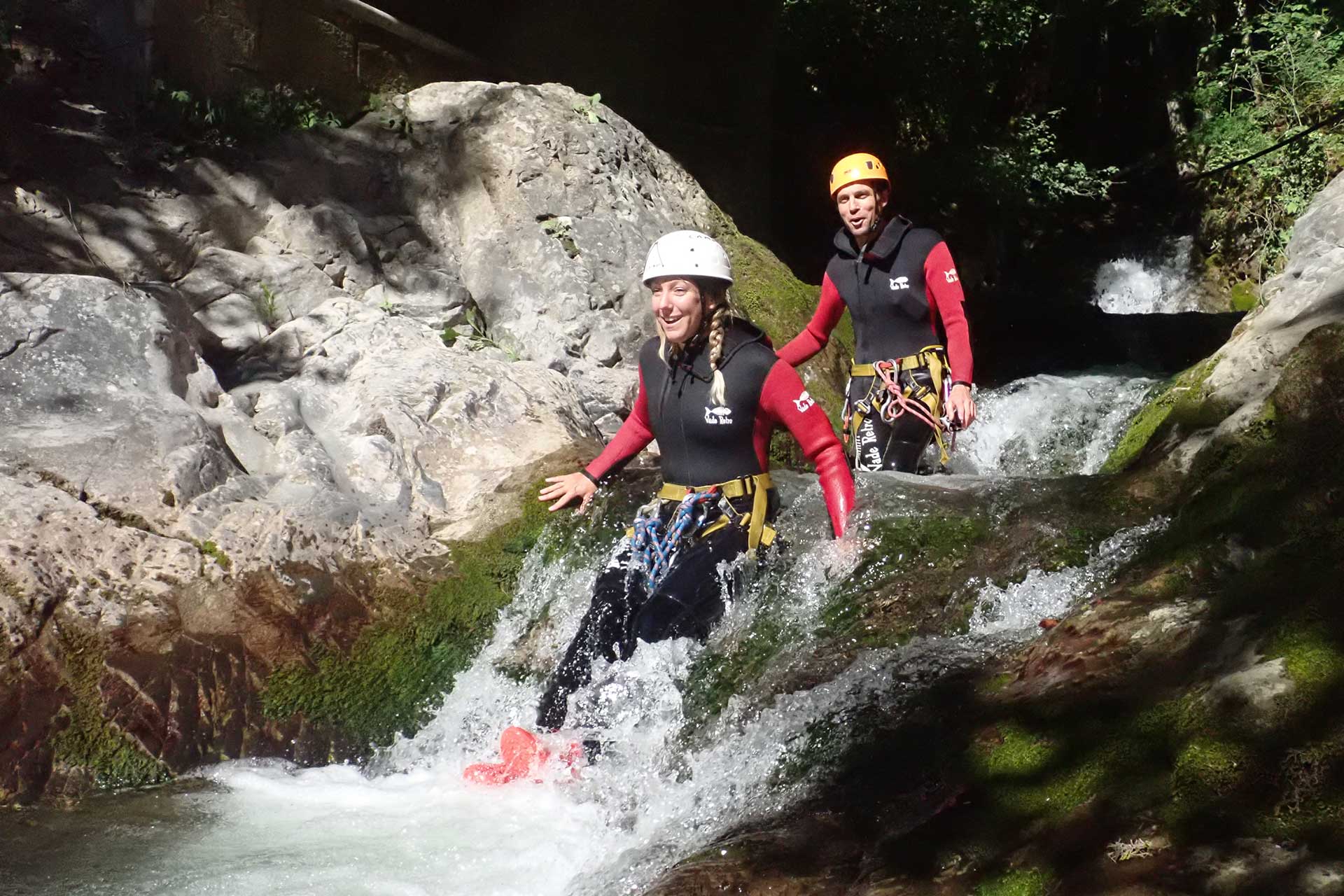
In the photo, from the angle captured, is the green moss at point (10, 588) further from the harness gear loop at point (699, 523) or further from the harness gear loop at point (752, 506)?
the harness gear loop at point (752, 506)

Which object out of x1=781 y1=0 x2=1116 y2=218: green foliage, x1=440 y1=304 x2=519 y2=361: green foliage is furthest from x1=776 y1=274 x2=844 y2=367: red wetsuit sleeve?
x1=781 y1=0 x2=1116 y2=218: green foliage

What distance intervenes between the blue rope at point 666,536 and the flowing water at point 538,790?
11.4 inches

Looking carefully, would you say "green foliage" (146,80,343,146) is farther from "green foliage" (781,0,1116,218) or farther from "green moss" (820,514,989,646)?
"green foliage" (781,0,1116,218)

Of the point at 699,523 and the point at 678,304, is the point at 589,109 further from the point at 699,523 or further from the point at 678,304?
the point at 699,523

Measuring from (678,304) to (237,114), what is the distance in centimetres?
452

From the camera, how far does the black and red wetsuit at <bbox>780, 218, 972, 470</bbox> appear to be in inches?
213

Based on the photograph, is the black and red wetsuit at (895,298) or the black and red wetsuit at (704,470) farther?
the black and red wetsuit at (895,298)

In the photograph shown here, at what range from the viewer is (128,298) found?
17.7ft

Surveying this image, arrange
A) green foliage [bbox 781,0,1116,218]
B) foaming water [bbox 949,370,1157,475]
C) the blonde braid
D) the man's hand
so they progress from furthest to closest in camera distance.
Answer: green foliage [bbox 781,0,1116,218], foaming water [bbox 949,370,1157,475], the man's hand, the blonde braid

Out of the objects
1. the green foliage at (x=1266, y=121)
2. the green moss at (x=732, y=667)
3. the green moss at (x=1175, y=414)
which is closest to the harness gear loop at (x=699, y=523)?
the green moss at (x=732, y=667)

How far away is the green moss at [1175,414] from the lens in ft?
16.1

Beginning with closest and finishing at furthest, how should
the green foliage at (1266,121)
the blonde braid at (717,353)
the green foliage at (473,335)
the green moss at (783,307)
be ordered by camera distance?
the blonde braid at (717,353) < the green foliage at (473,335) < the green moss at (783,307) < the green foliage at (1266,121)

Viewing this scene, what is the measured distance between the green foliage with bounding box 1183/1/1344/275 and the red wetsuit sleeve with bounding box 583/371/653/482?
1079cm

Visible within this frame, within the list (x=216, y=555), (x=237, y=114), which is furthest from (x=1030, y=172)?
(x=216, y=555)
